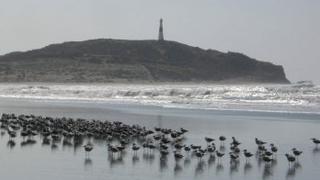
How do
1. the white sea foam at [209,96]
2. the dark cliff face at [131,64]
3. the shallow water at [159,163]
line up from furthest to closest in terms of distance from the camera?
the dark cliff face at [131,64], the white sea foam at [209,96], the shallow water at [159,163]

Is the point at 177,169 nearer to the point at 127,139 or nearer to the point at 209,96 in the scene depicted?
the point at 127,139

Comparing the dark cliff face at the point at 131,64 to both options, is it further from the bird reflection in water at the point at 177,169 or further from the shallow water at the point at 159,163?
the bird reflection in water at the point at 177,169

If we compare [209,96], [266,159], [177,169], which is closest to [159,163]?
[177,169]

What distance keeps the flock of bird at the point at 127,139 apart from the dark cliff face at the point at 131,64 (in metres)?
81.4

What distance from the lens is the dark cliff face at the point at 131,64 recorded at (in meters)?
120

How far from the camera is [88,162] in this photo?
72.4 ft

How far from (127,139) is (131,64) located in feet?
355

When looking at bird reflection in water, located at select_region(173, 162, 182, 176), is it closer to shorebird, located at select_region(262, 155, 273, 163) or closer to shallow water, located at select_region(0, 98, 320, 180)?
shallow water, located at select_region(0, 98, 320, 180)

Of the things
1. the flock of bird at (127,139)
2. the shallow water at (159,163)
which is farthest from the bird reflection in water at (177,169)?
the flock of bird at (127,139)

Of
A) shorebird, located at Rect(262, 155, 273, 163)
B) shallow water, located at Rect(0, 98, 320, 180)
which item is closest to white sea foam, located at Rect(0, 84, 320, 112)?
shallow water, located at Rect(0, 98, 320, 180)

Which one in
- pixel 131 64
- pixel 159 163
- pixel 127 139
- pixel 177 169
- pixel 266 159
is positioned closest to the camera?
pixel 177 169

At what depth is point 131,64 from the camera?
136000 mm

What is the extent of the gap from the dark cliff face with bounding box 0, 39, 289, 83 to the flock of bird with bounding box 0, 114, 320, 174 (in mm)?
81440

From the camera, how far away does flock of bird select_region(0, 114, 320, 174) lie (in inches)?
933
